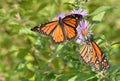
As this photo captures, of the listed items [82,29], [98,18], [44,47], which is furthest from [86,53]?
[44,47]

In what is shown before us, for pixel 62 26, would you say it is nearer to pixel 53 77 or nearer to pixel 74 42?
pixel 74 42

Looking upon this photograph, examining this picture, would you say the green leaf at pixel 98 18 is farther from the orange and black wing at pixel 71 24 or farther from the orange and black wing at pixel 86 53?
the orange and black wing at pixel 86 53

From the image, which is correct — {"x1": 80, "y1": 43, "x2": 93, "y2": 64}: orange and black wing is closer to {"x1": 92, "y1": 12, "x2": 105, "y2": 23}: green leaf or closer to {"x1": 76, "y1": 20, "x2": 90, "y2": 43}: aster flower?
{"x1": 76, "y1": 20, "x2": 90, "y2": 43}: aster flower

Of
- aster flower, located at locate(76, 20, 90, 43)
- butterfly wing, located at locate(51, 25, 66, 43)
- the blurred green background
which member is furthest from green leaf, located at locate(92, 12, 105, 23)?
butterfly wing, located at locate(51, 25, 66, 43)

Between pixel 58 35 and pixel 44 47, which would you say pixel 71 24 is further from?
pixel 44 47

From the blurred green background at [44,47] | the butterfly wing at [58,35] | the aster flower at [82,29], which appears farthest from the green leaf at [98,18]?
the butterfly wing at [58,35]
